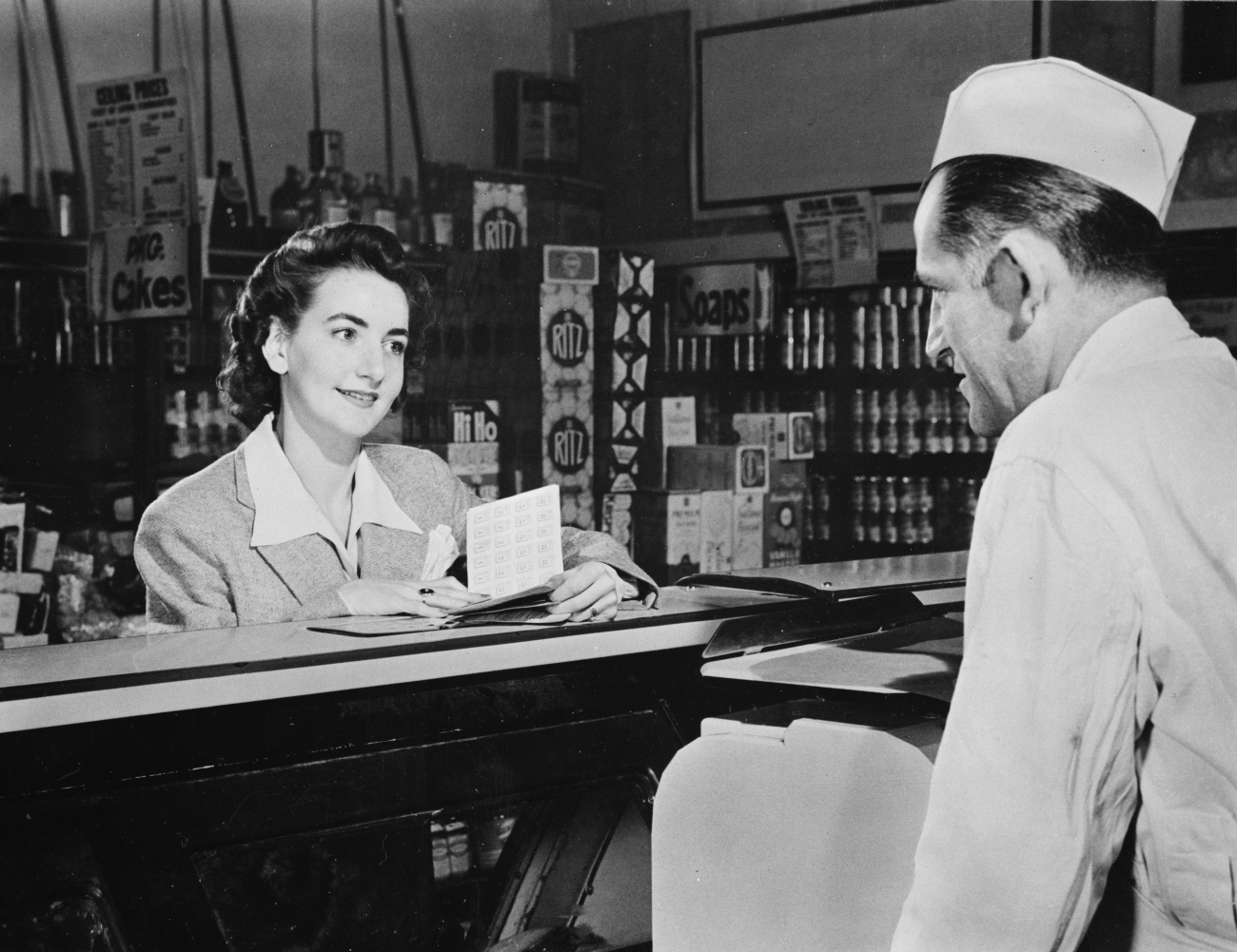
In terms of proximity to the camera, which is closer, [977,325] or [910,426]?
[977,325]

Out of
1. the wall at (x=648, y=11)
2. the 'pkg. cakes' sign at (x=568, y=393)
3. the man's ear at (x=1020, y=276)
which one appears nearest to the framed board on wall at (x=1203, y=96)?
the wall at (x=648, y=11)

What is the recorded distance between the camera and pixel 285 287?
8.32 ft

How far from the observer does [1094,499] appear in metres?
1.02

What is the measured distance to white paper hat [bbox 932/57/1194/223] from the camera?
3.93 ft

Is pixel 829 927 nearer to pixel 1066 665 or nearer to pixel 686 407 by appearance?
pixel 1066 665

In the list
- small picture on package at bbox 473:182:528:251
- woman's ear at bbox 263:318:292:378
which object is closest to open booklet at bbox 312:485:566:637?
woman's ear at bbox 263:318:292:378

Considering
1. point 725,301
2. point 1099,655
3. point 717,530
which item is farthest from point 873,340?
point 1099,655

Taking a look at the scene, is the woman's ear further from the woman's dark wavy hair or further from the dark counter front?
the dark counter front

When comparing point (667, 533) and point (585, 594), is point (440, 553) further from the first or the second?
point (667, 533)

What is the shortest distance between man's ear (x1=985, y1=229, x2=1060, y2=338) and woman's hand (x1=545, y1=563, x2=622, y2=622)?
90 centimetres

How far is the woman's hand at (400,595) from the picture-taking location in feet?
6.74

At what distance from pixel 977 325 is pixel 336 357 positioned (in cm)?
156

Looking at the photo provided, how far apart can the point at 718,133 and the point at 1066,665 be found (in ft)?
17.5

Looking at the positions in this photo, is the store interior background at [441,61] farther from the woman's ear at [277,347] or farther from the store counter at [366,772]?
the store counter at [366,772]
